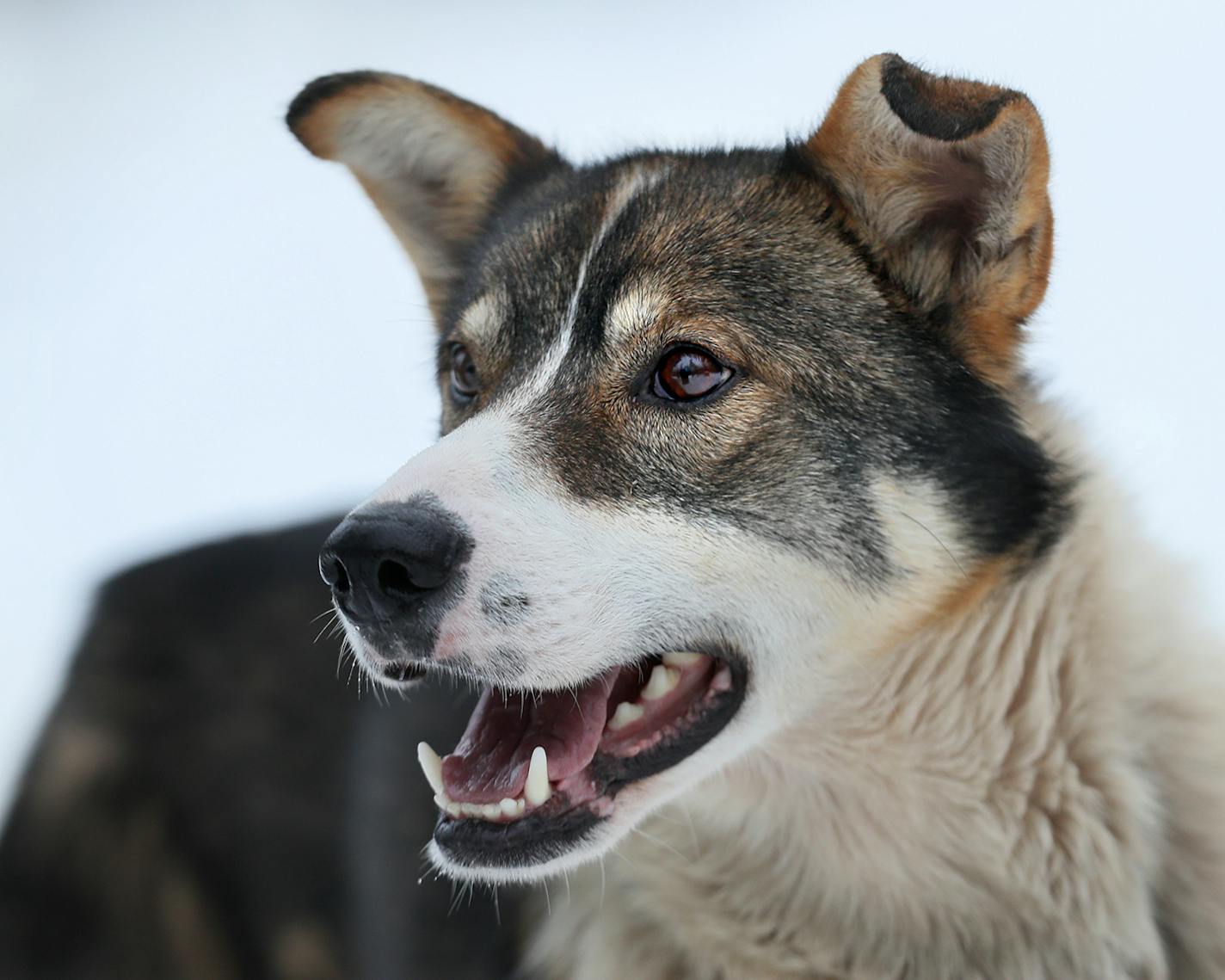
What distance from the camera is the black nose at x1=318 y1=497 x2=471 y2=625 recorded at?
7.04ft

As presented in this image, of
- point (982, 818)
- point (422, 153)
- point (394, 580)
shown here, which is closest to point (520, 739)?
point (394, 580)

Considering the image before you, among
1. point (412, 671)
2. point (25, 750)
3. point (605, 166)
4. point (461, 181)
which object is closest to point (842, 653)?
point (412, 671)

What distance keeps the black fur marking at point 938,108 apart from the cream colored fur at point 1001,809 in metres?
0.89

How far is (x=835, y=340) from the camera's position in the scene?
255cm

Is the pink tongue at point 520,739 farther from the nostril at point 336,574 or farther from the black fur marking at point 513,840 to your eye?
the nostril at point 336,574

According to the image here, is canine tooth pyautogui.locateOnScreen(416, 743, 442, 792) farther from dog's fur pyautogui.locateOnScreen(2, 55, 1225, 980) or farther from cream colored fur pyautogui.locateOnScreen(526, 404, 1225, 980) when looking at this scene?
cream colored fur pyautogui.locateOnScreen(526, 404, 1225, 980)

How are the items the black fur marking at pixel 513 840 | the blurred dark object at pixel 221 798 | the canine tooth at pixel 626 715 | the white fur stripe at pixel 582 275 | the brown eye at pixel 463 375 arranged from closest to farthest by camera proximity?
the black fur marking at pixel 513 840 → the canine tooth at pixel 626 715 → the white fur stripe at pixel 582 275 → the brown eye at pixel 463 375 → the blurred dark object at pixel 221 798

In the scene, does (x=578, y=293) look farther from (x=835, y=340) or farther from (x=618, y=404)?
(x=835, y=340)

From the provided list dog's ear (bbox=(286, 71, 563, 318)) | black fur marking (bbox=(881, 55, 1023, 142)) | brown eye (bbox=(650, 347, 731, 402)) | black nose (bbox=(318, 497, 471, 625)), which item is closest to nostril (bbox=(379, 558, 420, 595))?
black nose (bbox=(318, 497, 471, 625))

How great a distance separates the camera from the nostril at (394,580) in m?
2.17

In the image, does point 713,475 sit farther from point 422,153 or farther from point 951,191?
point 422,153

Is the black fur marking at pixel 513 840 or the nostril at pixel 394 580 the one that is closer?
the nostril at pixel 394 580

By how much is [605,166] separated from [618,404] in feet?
2.99

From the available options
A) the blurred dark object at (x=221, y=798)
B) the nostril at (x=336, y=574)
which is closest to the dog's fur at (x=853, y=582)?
the nostril at (x=336, y=574)
